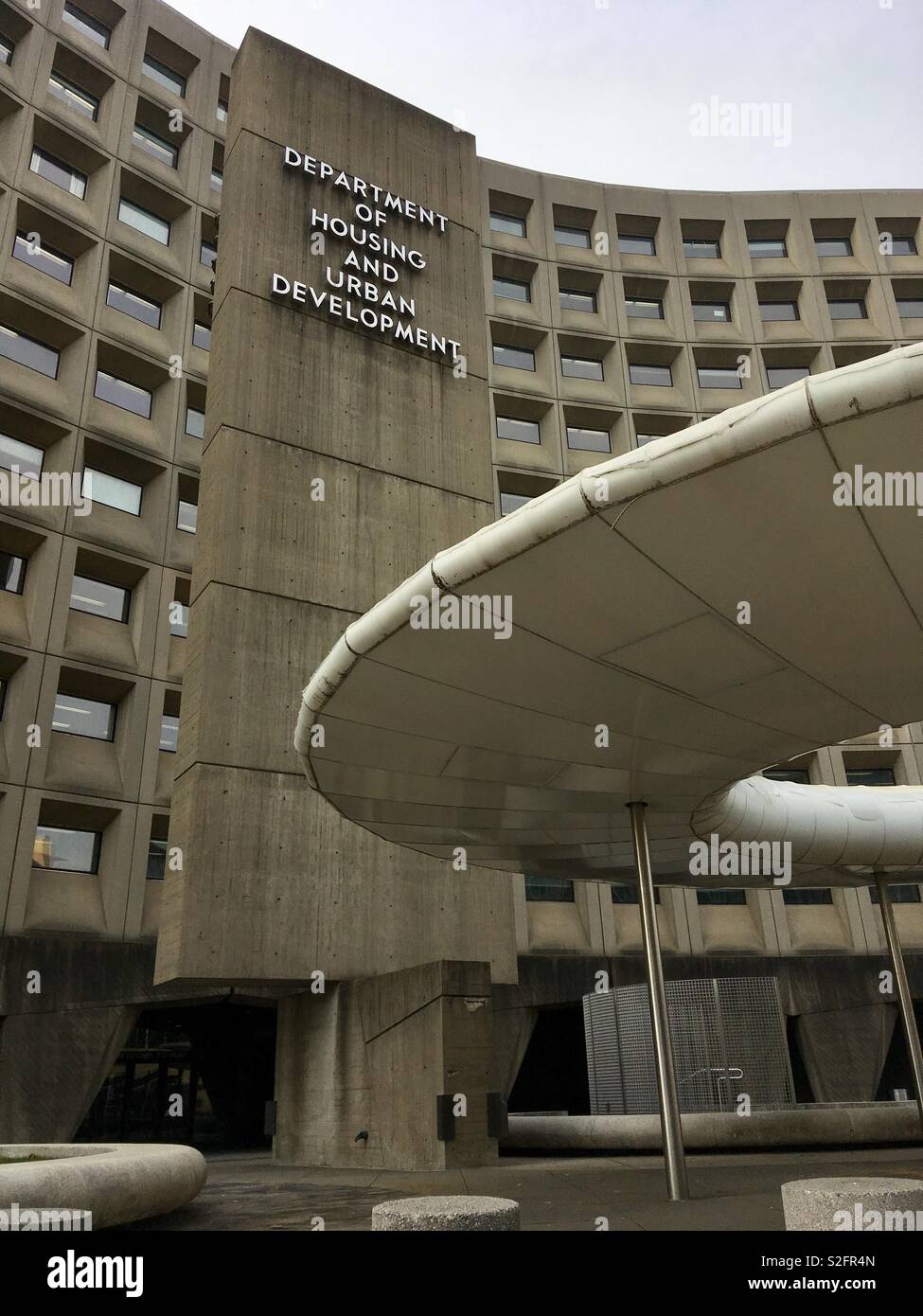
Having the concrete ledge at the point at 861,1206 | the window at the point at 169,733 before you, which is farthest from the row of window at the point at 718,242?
the concrete ledge at the point at 861,1206

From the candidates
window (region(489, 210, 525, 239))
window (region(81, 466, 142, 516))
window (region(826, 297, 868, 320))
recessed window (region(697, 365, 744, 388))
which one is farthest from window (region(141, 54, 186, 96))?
window (region(826, 297, 868, 320))

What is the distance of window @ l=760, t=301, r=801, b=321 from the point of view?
38.4 meters

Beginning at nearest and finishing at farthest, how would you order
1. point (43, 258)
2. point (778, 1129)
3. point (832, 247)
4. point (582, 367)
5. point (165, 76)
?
point (778, 1129), point (43, 258), point (165, 76), point (582, 367), point (832, 247)

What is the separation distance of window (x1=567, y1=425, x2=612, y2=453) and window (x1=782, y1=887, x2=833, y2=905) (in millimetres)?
16623

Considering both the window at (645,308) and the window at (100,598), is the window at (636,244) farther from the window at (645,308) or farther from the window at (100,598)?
the window at (100,598)

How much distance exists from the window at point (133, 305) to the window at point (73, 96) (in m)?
5.47

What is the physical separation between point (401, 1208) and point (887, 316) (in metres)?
39.1

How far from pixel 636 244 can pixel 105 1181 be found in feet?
128

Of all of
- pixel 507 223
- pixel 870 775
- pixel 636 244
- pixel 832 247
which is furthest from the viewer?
pixel 832 247

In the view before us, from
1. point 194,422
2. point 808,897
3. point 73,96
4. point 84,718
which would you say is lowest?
point 808,897

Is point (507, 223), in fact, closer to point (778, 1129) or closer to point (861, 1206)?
point (778, 1129)

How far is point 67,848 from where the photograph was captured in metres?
25.5

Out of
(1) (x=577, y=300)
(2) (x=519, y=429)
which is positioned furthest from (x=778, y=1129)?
(1) (x=577, y=300)

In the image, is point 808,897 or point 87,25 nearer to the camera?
point 808,897
